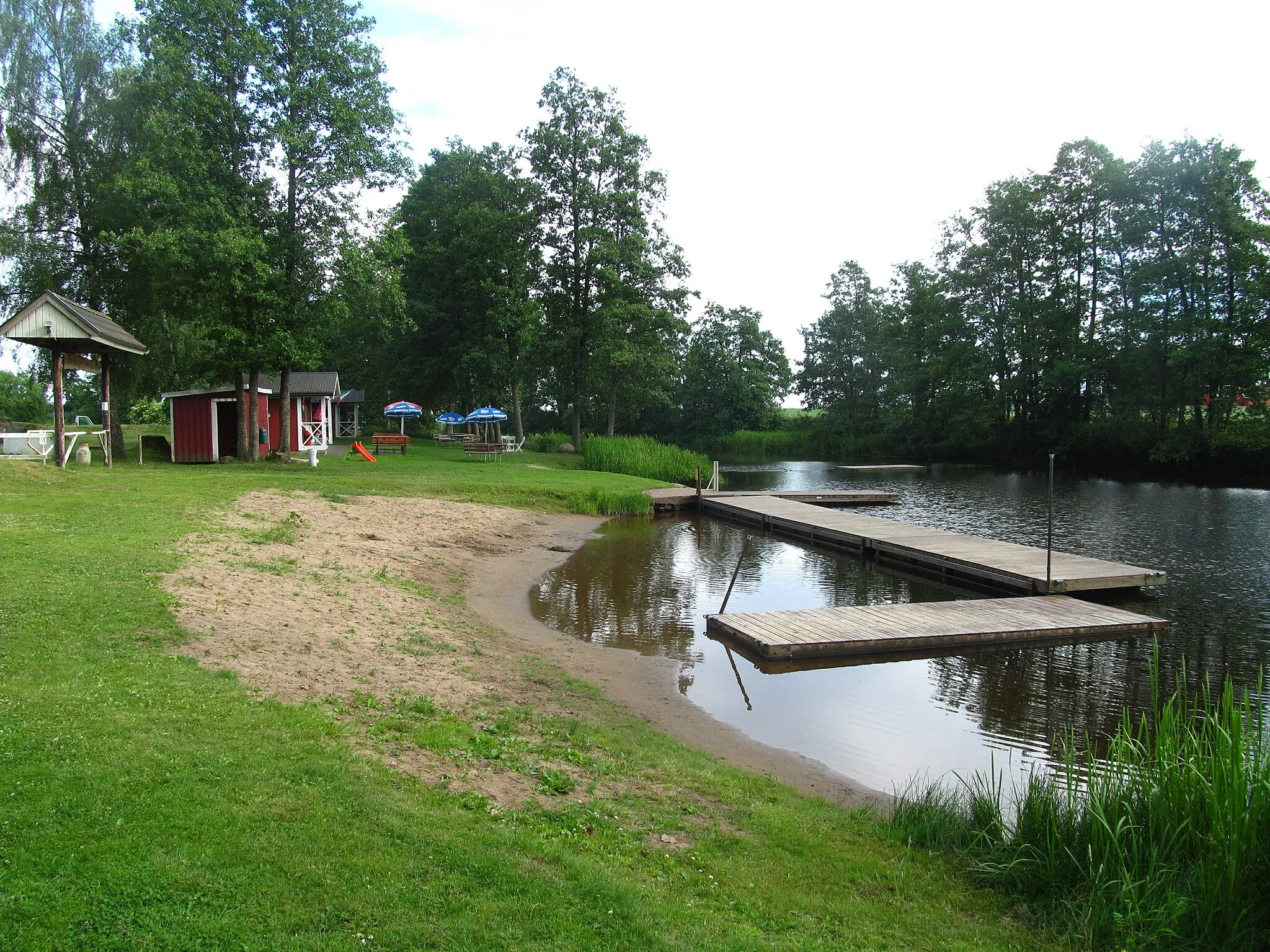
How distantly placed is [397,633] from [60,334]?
14.1 m

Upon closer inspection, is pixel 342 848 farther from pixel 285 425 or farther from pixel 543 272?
pixel 543 272

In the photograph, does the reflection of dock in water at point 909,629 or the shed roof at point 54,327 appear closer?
the reflection of dock in water at point 909,629

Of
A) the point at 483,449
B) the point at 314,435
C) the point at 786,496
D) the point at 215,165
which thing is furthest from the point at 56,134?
the point at 786,496

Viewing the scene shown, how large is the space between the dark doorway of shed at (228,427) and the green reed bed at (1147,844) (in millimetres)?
26429

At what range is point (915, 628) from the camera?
12523 mm

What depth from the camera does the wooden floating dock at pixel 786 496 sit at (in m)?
28.9

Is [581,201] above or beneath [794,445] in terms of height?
above

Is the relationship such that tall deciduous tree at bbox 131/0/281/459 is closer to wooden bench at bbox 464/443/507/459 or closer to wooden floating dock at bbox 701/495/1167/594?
wooden bench at bbox 464/443/507/459

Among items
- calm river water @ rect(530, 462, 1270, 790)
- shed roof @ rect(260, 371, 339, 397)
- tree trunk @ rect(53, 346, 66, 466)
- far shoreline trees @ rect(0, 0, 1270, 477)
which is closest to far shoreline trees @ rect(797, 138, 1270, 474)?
far shoreline trees @ rect(0, 0, 1270, 477)

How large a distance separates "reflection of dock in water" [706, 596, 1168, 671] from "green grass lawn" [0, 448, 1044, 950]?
4.80 m

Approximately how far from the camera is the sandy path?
7.42 metres

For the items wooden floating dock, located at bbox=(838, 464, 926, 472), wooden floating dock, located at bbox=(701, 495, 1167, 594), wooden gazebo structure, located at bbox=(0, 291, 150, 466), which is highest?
wooden gazebo structure, located at bbox=(0, 291, 150, 466)

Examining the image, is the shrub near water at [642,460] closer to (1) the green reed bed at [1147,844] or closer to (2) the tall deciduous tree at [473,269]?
(2) the tall deciduous tree at [473,269]

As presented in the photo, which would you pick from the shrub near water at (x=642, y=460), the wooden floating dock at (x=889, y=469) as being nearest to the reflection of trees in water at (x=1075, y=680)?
the shrub near water at (x=642, y=460)
